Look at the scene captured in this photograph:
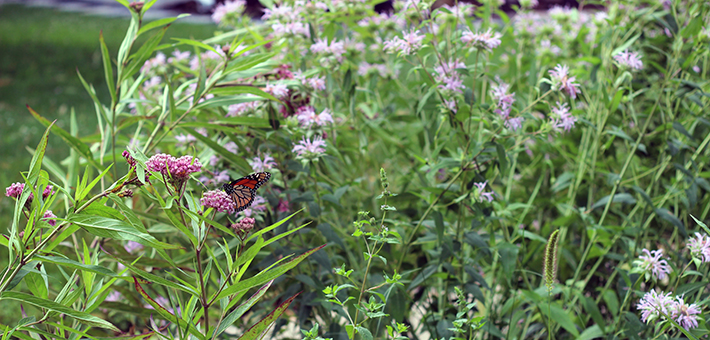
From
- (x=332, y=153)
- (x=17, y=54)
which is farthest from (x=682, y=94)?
(x=17, y=54)

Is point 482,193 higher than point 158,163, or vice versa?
point 158,163

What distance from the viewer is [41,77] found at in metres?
4.30

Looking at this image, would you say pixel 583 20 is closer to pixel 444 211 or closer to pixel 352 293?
pixel 444 211

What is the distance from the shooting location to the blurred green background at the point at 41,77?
9.20 ft

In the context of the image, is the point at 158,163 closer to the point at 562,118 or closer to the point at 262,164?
the point at 262,164

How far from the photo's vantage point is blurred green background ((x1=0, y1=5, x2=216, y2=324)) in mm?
2805

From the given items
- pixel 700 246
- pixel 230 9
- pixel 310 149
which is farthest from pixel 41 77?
pixel 700 246

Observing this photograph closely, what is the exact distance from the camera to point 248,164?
102 centimetres

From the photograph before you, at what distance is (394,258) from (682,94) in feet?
2.62

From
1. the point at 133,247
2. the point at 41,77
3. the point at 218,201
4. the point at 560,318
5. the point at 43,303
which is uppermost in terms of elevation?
the point at 218,201

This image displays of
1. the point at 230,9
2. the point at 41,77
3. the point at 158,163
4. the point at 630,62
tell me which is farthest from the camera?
the point at 41,77

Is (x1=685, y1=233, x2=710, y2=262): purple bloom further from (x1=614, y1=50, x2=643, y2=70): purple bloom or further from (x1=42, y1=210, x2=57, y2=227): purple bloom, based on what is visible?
(x1=42, y1=210, x2=57, y2=227): purple bloom

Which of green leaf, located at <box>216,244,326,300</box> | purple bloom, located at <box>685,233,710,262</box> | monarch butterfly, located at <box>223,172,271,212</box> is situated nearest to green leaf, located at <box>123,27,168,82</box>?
monarch butterfly, located at <box>223,172,271,212</box>

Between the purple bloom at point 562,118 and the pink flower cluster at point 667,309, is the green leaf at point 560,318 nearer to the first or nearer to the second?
the pink flower cluster at point 667,309
